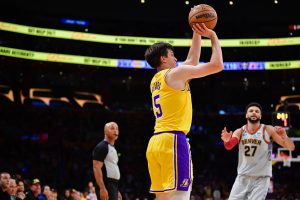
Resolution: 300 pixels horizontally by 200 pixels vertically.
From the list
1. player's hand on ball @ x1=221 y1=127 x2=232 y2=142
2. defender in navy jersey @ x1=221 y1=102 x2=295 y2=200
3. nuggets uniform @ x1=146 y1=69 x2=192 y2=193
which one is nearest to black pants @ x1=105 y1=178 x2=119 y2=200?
defender in navy jersey @ x1=221 y1=102 x2=295 y2=200

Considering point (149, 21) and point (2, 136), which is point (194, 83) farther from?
point (2, 136)

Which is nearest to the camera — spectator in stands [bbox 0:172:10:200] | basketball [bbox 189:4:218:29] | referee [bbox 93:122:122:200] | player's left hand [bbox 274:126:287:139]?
basketball [bbox 189:4:218:29]

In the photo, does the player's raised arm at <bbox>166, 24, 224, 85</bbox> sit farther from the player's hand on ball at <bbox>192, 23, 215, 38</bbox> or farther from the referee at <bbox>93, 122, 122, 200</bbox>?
the referee at <bbox>93, 122, 122, 200</bbox>

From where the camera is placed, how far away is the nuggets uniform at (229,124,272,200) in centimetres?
739

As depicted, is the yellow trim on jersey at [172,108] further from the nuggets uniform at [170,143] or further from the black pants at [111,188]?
the black pants at [111,188]

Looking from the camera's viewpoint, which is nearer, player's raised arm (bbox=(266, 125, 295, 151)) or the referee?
player's raised arm (bbox=(266, 125, 295, 151))

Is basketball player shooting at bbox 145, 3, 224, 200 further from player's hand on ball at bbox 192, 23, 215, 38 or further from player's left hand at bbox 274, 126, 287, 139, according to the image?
player's left hand at bbox 274, 126, 287, 139

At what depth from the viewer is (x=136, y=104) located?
111ft

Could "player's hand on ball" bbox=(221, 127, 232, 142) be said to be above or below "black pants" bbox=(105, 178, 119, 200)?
above

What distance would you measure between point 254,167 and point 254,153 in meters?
0.22

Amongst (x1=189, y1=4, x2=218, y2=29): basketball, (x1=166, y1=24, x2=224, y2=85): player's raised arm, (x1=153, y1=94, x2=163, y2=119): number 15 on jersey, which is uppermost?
(x1=189, y1=4, x2=218, y2=29): basketball

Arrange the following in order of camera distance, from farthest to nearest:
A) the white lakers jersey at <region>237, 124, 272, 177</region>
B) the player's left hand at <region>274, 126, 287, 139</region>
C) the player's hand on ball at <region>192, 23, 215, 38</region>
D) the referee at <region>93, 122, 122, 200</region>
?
the referee at <region>93, 122, 122, 200</region> → the white lakers jersey at <region>237, 124, 272, 177</region> → the player's left hand at <region>274, 126, 287, 139</region> → the player's hand on ball at <region>192, 23, 215, 38</region>

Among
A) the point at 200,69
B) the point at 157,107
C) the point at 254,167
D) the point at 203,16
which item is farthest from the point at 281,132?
the point at 200,69

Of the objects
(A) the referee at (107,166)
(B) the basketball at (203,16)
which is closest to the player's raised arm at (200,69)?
(B) the basketball at (203,16)
